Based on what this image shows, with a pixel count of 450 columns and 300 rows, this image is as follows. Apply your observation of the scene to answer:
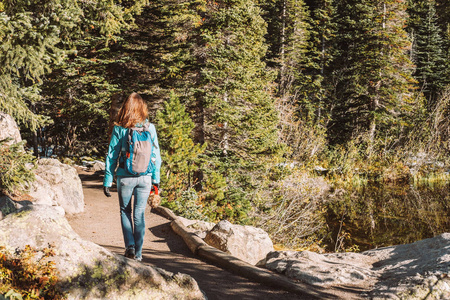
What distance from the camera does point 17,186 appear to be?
6.68m

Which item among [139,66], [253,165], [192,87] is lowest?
[253,165]

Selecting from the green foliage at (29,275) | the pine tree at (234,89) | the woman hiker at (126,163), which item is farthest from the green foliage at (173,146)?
the green foliage at (29,275)

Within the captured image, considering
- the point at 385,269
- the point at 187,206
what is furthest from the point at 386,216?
the point at 385,269

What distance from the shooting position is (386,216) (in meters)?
15.1

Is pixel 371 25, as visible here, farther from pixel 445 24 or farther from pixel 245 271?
pixel 245 271

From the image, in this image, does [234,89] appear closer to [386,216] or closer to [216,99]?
[216,99]

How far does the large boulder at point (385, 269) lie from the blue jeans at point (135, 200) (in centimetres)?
180

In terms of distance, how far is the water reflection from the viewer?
12.5 m

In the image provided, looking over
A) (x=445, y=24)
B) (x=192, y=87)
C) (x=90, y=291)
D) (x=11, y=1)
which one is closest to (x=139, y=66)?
(x=192, y=87)

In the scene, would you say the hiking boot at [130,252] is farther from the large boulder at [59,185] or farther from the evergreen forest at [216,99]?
the large boulder at [59,185]

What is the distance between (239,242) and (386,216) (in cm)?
1122

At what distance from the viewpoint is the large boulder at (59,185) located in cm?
770

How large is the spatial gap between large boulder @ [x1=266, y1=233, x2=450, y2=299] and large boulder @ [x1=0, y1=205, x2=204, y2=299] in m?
1.94

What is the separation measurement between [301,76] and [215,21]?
60.3 feet
